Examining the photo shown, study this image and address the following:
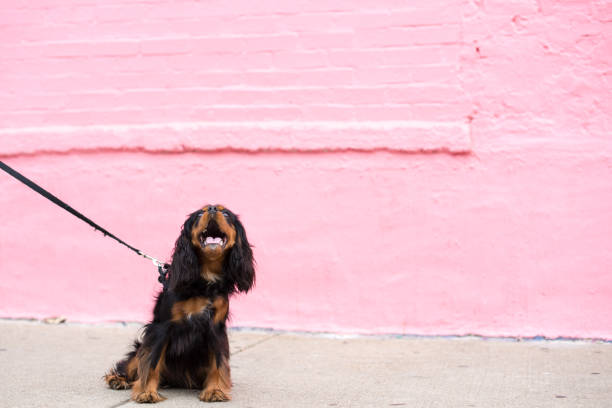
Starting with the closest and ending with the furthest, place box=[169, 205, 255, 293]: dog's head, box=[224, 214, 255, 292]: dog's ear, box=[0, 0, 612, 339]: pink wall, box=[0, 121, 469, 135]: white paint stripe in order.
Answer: box=[169, 205, 255, 293]: dog's head
box=[224, 214, 255, 292]: dog's ear
box=[0, 0, 612, 339]: pink wall
box=[0, 121, 469, 135]: white paint stripe

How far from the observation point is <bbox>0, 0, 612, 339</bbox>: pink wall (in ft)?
20.2

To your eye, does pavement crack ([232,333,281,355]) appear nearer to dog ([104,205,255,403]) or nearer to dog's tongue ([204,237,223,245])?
dog ([104,205,255,403])

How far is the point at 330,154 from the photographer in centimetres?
645

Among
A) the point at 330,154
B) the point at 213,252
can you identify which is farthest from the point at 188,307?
the point at 330,154

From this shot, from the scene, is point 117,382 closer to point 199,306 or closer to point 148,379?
point 148,379

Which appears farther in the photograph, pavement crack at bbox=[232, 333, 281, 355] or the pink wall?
the pink wall

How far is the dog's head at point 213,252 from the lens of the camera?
13.9 ft

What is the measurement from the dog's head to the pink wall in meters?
2.15

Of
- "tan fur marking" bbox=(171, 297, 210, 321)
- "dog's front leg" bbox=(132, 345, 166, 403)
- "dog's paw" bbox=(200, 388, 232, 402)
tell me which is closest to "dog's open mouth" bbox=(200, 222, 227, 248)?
"tan fur marking" bbox=(171, 297, 210, 321)

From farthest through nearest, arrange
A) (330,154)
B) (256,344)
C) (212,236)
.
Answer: (330,154) → (256,344) → (212,236)

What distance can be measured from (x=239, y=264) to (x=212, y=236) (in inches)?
8.0

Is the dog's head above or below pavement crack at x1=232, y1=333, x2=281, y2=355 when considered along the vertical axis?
above

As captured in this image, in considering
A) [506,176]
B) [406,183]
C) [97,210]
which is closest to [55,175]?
[97,210]

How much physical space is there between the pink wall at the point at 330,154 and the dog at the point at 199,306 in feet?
7.02
